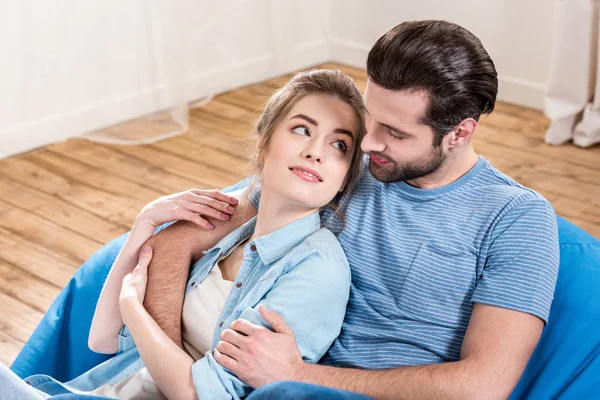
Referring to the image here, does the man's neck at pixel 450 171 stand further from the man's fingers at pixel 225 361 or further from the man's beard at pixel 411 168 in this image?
the man's fingers at pixel 225 361

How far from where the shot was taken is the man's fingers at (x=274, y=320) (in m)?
1.52

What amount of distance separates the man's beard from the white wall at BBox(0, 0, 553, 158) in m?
2.40

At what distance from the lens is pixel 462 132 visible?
5.29ft

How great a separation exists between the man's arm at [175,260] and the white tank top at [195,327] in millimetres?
29

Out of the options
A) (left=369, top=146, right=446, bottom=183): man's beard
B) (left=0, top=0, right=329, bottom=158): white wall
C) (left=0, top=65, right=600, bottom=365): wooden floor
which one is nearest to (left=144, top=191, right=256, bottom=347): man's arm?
(left=369, top=146, right=446, bottom=183): man's beard

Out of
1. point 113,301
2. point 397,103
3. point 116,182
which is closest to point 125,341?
point 113,301

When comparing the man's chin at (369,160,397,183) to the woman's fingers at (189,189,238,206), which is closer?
the man's chin at (369,160,397,183)

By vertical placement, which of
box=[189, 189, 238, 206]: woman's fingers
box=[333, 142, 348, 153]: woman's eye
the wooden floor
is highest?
box=[333, 142, 348, 153]: woman's eye

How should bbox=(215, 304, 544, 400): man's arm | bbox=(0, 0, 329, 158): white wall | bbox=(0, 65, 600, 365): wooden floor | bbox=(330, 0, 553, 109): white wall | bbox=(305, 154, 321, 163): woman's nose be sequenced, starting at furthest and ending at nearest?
bbox=(330, 0, 553, 109): white wall
bbox=(0, 0, 329, 158): white wall
bbox=(0, 65, 600, 365): wooden floor
bbox=(305, 154, 321, 163): woman's nose
bbox=(215, 304, 544, 400): man's arm

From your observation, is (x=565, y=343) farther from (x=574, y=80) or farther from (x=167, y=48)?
(x=167, y=48)

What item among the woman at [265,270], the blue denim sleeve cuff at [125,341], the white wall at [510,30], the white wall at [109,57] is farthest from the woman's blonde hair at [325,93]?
the white wall at [510,30]

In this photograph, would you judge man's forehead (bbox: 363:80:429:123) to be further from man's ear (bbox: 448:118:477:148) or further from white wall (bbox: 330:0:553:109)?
white wall (bbox: 330:0:553:109)

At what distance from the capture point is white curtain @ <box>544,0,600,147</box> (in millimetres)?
3732

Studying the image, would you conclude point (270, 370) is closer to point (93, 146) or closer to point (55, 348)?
point (55, 348)
